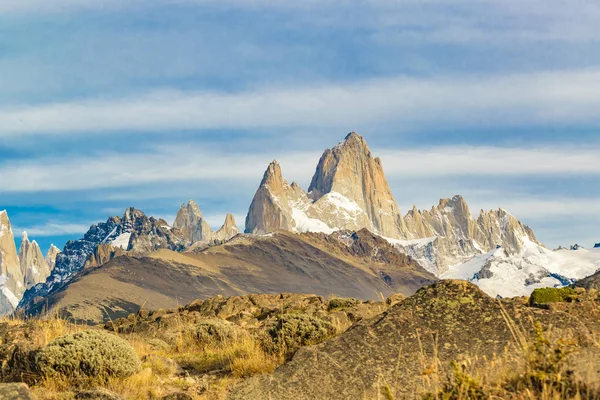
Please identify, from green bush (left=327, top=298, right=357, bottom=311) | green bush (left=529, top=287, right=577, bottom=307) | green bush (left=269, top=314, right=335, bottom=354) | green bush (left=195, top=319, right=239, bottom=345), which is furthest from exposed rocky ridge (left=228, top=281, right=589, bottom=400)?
green bush (left=327, top=298, right=357, bottom=311)

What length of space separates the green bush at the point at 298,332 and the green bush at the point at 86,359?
11.8 feet

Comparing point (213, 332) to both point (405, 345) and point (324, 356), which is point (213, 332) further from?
point (405, 345)

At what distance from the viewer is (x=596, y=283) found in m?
33.1

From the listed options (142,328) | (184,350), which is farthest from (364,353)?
(142,328)

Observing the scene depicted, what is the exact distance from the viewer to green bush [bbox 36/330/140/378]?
14195 mm

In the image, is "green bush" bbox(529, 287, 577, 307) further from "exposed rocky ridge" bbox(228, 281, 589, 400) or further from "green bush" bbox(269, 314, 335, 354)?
"exposed rocky ridge" bbox(228, 281, 589, 400)

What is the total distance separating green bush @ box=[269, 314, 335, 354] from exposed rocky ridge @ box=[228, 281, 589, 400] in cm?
213

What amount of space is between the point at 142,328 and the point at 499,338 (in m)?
18.8

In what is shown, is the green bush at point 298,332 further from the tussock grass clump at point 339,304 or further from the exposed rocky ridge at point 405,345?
the tussock grass clump at point 339,304

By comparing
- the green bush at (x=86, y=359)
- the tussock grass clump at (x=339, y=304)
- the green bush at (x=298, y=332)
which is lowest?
the green bush at (x=86, y=359)

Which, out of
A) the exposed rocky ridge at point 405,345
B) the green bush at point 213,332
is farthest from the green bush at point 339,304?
the exposed rocky ridge at point 405,345

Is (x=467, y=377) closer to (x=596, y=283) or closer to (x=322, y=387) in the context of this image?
(x=322, y=387)

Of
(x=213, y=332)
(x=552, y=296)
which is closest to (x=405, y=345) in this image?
(x=213, y=332)

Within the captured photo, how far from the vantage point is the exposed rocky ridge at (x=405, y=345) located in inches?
484
